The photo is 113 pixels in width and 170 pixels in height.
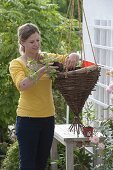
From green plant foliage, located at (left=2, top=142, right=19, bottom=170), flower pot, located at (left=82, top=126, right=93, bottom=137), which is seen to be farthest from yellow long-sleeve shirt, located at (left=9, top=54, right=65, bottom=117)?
green plant foliage, located at (left=2, top=142, right=19, bottom=170)

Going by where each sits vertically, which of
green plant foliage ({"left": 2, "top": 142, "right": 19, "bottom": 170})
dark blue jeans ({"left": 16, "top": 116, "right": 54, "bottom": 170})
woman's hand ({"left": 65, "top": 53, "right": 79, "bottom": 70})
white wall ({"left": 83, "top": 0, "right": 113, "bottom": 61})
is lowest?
green plant foliage ({"left": 2, "top": 142, "right": 19, "bottom": 170})

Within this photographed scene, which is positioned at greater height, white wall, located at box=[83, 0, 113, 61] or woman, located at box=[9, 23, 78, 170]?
white wall, located at box=[83, 0, 113, 61]

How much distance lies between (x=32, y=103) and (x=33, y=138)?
1.00ft

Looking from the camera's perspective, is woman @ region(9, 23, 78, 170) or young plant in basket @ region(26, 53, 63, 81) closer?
young plant in basket @ region(26, 53, 63, 81)

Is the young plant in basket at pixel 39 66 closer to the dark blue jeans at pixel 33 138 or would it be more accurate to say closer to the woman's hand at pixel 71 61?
the woman's hand at pixel 71 61

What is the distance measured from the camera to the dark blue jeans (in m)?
4.47

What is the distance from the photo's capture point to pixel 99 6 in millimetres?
5656

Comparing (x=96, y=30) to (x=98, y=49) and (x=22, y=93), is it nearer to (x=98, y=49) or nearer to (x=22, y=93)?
(x=98, y=49)

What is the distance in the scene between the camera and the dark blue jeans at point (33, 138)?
4.47m

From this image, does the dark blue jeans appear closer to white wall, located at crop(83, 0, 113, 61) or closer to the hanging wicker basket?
the hanging wicker basket

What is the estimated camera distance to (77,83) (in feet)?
14.0

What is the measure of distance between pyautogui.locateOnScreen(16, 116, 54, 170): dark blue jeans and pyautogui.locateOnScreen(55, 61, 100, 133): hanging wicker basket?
0.33 m

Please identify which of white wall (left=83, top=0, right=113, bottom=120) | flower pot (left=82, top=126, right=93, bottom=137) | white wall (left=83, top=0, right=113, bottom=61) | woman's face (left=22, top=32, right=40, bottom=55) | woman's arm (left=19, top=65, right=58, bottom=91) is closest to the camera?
woman's arm (left=19, top=65, right=58, bottom=91)

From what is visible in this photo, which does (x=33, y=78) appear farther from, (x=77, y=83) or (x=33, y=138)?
(x=33, y=138)
